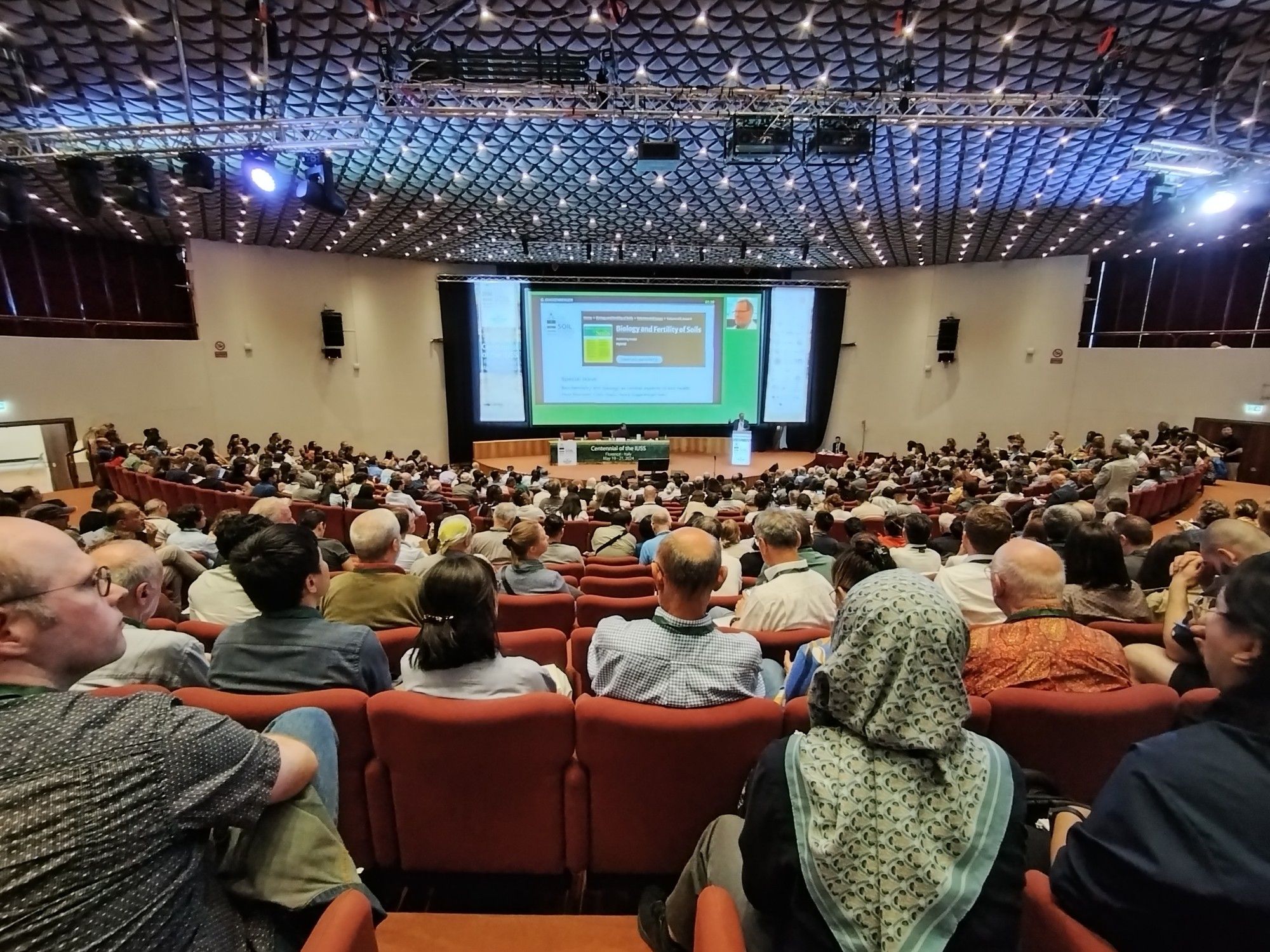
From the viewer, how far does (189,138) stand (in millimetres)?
7109

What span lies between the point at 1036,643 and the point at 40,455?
16.2m

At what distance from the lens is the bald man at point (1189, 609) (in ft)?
6.87

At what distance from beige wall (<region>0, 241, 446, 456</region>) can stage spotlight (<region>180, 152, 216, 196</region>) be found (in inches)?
271

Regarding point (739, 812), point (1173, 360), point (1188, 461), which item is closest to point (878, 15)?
point (739, 812)

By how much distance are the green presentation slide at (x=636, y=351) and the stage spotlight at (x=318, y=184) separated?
8218 mm

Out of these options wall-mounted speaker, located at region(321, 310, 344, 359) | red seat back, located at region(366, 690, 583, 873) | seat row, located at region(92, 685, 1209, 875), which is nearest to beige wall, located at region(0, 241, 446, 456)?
wall-mounted speaker, located at region(321, 310, 344, 359)

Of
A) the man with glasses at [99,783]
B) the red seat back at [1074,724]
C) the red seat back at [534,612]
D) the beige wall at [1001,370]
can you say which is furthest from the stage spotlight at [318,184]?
the beige wall at [1001,370]

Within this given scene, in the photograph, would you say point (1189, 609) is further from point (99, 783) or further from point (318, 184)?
point (318, 184)

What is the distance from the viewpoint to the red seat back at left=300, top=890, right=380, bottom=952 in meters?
1.04

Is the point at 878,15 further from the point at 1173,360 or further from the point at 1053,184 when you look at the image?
the point at 1173,360

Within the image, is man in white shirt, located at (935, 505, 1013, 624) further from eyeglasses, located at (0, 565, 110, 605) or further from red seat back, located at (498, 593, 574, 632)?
eyeglasses, located at (0, 565, 110, 605)

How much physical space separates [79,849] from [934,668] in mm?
1481

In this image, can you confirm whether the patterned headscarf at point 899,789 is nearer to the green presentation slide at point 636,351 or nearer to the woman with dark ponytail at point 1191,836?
the woman with dark ponytail at point 1191,836

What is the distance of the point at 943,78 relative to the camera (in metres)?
6.27
